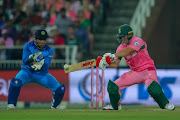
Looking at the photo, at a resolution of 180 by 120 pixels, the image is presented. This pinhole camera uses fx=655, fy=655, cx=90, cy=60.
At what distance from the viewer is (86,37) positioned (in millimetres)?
21016

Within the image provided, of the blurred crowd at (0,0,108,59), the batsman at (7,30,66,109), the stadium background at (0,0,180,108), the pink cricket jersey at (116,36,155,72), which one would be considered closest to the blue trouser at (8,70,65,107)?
the batsman at (7,30,66,109)

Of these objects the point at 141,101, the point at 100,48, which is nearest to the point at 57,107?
the point at 141,101

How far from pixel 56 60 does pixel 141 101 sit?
2.85 m

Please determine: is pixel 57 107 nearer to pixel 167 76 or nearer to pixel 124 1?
pixel 167 76

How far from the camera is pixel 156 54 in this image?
77.7ft

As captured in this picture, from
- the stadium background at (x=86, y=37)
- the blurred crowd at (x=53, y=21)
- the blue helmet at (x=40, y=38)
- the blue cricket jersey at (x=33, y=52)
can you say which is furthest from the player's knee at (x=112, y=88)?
the blurred crowd at (x=53, y=21)

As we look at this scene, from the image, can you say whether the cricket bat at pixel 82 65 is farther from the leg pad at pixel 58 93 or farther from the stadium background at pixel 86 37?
the stadium background at pixel 86 37

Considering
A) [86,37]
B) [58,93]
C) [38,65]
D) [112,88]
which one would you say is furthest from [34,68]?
[86,37]

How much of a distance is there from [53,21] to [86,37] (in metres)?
1.29

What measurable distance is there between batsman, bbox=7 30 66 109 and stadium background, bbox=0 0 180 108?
11.9 ft

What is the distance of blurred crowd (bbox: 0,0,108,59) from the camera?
20761 millimetres

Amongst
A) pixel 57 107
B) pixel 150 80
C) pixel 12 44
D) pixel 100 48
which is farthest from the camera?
pixel 100 48

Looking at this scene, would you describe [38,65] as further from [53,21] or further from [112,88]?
[53,21]

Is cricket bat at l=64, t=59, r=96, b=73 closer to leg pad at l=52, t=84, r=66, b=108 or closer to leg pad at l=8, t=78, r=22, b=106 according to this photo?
leg pad at l=52, t=84, r=66, b=108
